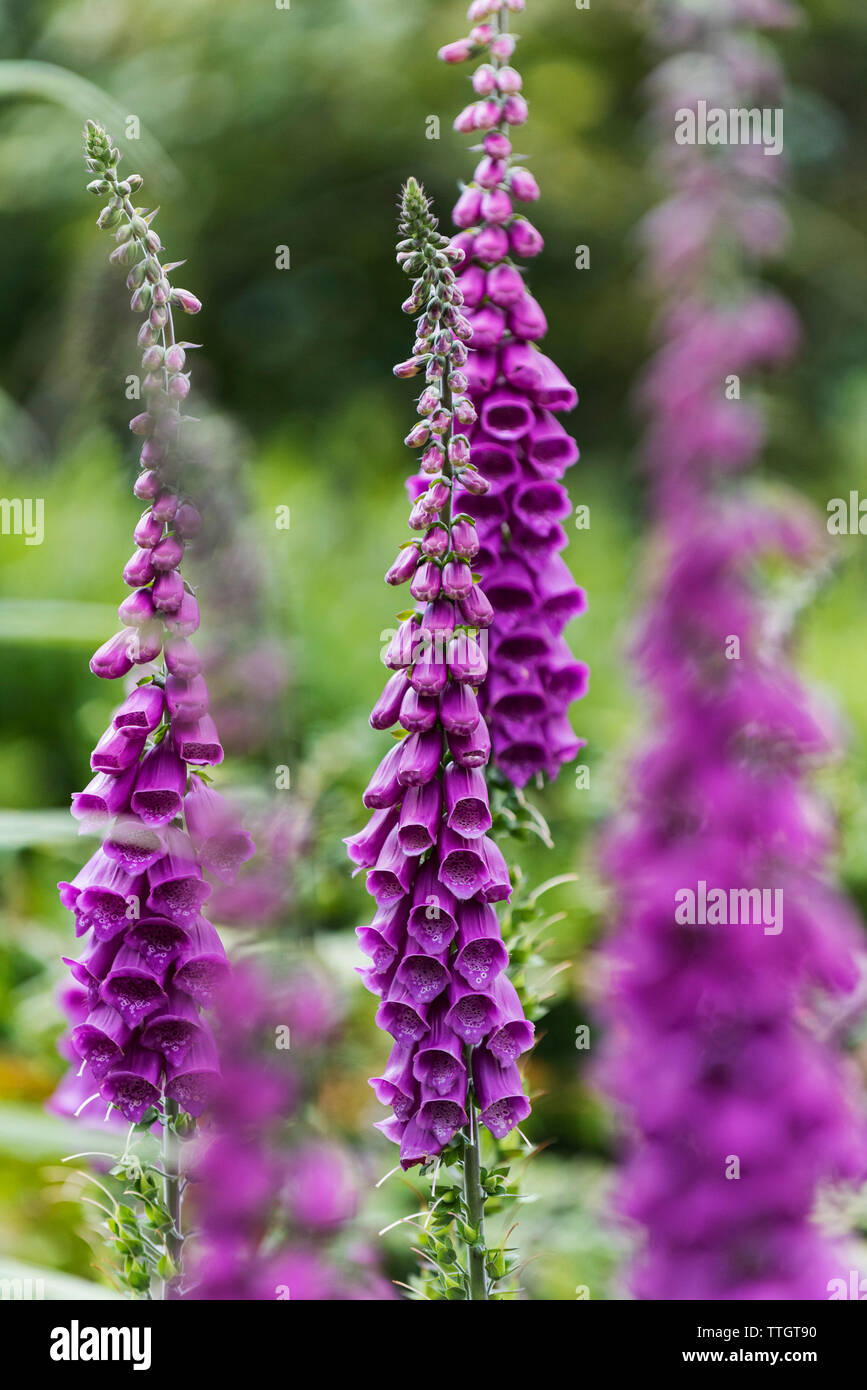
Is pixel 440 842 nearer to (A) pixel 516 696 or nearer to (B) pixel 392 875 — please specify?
(B) pixel 392 875

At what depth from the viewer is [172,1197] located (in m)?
1.74

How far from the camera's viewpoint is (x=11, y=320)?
8617mm

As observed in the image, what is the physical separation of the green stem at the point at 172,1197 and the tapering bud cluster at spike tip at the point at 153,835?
8 centimetres

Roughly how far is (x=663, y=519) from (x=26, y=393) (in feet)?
24.6

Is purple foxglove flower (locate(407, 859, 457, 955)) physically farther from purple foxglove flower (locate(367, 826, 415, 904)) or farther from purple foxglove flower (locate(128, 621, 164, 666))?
purple foxglove flower (locate(128, 621, 164, 666))

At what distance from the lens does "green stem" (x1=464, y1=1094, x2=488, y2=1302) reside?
1.69 meters

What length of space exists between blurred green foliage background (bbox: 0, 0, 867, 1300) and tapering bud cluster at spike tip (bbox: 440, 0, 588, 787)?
6.00ft

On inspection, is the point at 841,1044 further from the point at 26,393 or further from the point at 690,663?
the point at 26,393

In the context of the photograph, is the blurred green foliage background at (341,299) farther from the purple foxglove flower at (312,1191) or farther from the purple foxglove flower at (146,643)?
the purple foxglove flower at (312,1191)

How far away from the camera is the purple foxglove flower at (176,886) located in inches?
63.7

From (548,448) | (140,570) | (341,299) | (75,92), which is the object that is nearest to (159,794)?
(140,570)

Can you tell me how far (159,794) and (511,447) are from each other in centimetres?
65

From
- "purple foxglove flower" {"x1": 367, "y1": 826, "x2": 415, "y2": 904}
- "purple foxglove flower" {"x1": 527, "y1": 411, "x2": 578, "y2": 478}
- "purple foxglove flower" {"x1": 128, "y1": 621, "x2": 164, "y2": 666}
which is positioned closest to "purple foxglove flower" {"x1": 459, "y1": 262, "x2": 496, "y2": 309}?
"purple foxglove flower" {"x1": 527, "y1": 411, "x2": 578, "y2": 478}

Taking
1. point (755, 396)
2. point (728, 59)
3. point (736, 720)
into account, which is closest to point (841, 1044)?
point (736, 720)
